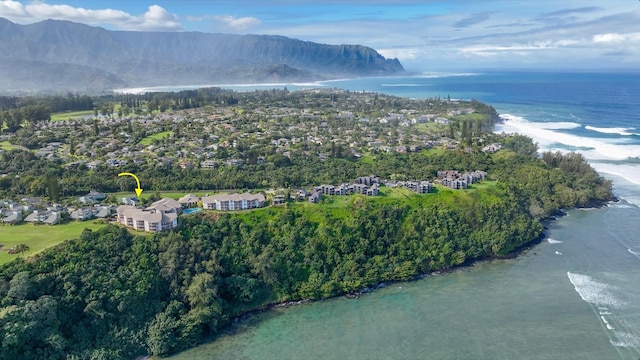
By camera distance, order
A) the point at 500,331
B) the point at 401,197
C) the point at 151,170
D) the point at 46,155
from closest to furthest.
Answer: the point at 500,331, the point at 401,197, the point at 151,170, the point at 46,155

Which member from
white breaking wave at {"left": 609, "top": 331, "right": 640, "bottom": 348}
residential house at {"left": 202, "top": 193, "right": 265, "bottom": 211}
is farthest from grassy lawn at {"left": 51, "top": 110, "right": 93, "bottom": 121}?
white breaking wave at {"left": 609, "top": 331, "right": 640, "bottom": 348}

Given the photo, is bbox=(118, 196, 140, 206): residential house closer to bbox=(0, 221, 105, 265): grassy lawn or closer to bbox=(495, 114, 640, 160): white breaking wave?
bbox=(0, 221, 105, 265): grassy lawn

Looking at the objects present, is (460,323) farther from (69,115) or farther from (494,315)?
(69,115)

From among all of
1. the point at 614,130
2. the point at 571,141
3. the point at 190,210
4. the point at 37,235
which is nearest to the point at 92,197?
the point at 37,235

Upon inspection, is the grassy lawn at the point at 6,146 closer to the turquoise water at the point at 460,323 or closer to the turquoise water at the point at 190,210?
the turquoise water at the point at 190,210

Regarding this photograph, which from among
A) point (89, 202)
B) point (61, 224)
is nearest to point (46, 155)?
point (89, 202)

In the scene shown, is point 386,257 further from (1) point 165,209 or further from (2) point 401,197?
(1) point 165,209
